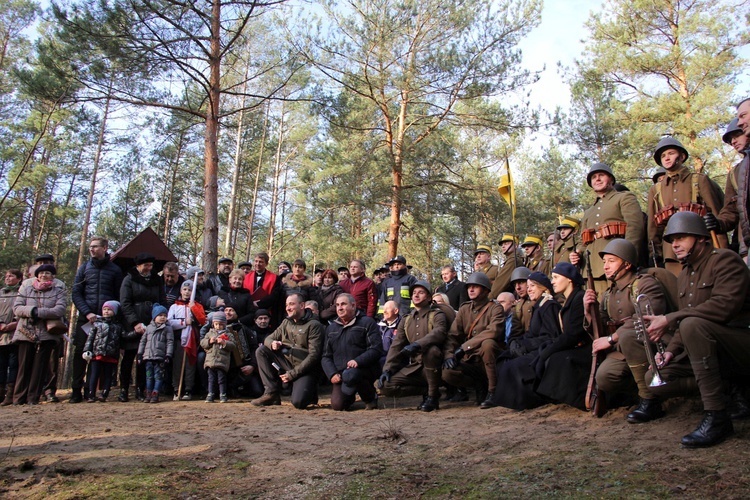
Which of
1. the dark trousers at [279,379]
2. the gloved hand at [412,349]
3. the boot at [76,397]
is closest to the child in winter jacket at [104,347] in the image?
the boot at [76,397]

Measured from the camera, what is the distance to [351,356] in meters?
7.46

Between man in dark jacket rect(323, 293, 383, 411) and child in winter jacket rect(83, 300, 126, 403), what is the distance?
3059 mm

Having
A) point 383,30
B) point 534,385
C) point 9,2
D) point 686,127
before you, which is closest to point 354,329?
point 534,385

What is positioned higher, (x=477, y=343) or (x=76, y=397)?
(x=477, y=343)

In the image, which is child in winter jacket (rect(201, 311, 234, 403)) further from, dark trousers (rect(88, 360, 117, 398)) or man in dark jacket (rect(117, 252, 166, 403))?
dark trousers (rect(88, 360, 117, 398))

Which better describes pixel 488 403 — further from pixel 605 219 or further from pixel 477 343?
pixel 605 219

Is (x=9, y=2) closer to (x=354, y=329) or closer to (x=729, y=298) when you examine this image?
(x=354, y=329)

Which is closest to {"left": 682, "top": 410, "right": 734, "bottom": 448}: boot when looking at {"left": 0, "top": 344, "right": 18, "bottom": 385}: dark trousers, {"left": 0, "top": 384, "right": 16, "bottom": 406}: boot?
{"left": 0, "top": 384, "right": 16, "bottom": 406}: boot

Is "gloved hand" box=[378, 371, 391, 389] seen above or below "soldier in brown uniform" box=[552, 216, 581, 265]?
below

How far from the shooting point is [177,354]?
866 centimetres

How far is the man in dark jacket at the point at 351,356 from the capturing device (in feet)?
23.8

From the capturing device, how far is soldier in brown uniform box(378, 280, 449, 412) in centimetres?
698

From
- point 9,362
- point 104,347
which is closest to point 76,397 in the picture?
point 104,347

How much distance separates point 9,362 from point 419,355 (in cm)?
601
